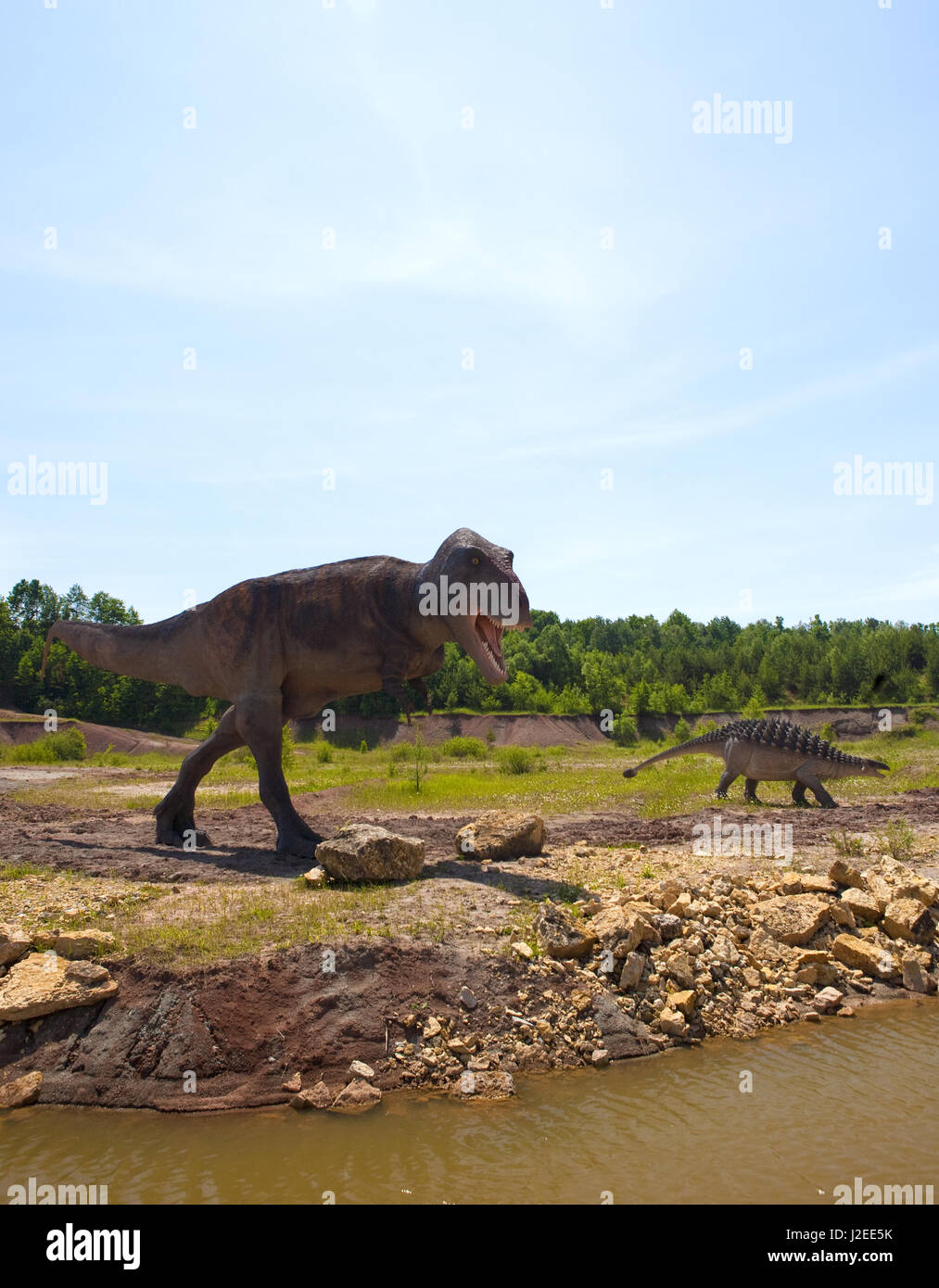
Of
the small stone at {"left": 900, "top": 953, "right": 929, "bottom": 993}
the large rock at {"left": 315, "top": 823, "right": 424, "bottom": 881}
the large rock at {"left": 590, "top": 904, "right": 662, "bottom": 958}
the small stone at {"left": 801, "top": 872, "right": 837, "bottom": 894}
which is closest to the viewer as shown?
the large rock at {"left": 590, "top": 904, "right": 662, "bottom": 958}

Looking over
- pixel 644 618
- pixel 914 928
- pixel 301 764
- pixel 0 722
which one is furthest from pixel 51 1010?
pixel 644 618

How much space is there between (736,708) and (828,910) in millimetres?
53621

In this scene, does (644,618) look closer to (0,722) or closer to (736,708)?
(736,708)

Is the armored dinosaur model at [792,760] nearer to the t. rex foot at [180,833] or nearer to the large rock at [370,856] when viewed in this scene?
the large rock at [370,856]

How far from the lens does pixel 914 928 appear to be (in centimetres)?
762

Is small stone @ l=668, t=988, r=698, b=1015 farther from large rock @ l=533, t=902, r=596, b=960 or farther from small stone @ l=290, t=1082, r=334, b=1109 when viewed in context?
small stone @ l=290, t=1082, r=334, b=1109

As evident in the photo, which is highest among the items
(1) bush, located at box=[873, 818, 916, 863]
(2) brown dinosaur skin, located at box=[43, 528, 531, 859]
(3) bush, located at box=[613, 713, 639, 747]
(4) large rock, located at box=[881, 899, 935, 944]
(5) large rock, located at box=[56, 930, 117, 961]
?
(2) brown dinosaur skin, located at box=[43, 528, 531, 859]

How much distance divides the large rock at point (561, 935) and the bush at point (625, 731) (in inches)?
1829

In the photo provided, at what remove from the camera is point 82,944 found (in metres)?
6.35

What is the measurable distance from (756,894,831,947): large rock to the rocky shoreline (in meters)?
0.02

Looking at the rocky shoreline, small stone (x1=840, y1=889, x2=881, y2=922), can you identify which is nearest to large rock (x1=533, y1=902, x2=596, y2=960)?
the rocky shoreline

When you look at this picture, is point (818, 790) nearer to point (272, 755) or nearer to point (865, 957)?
point (865, 957)

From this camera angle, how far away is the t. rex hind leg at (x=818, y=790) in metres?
14.1

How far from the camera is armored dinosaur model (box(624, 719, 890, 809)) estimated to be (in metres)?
14.4
